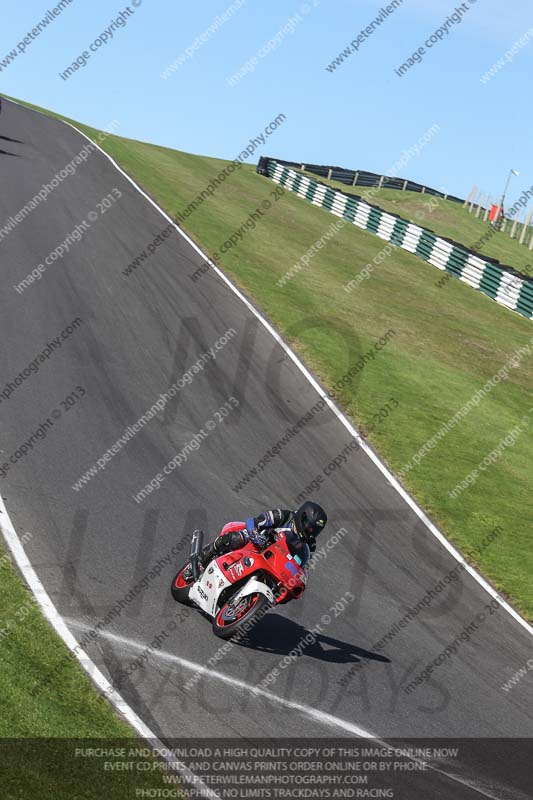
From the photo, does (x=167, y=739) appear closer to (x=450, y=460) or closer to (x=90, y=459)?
(x=90, y=459)

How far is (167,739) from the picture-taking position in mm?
8594

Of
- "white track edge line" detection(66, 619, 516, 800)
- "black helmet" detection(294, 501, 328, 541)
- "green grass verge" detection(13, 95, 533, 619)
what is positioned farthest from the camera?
"green grass verge" detection(13, 95, 533, 619)

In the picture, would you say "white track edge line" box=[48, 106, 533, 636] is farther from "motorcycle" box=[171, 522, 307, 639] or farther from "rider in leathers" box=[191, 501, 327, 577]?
"motorcycle" box=[171, 522, 307, 639]

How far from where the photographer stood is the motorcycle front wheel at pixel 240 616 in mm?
10195

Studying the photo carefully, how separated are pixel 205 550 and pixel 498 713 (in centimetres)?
378

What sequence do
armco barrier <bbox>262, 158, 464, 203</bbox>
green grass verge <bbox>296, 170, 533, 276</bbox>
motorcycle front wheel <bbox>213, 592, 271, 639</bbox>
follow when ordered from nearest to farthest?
motorcycle front wheel <bbox>213, 592, 271, 639</bbox> → green grass verge <bbox>296, 170, 533, 276</bbox> → armco barrier <bbox>262, 158, 464, 203</bbox>

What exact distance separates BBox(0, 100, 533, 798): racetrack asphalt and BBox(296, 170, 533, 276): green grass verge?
1039 inches

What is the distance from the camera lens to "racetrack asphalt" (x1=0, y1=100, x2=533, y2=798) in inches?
392

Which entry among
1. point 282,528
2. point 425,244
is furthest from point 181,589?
point 425,244

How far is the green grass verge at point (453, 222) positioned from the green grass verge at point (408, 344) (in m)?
7.69

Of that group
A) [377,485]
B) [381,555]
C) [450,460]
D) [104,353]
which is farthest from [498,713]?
[104,353]

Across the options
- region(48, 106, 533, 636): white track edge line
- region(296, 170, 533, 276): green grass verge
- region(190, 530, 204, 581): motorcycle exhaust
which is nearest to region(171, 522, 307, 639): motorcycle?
region(190, 530, 204, 581): motorcycle exhaust

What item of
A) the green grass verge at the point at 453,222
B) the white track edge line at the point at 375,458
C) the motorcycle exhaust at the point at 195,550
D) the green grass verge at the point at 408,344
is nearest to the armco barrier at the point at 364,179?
the green grass verge at the point at 453,222

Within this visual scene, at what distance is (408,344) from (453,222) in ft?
96.4
